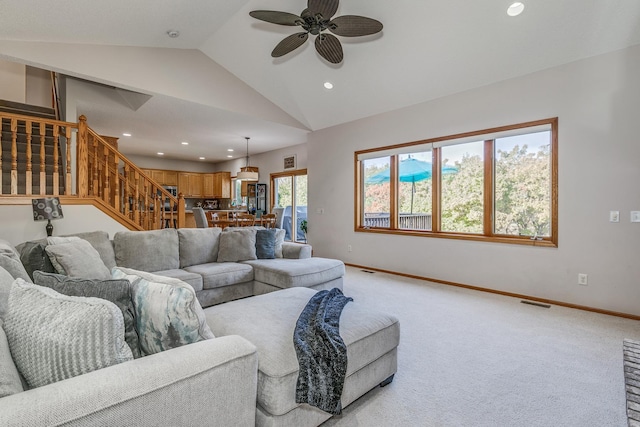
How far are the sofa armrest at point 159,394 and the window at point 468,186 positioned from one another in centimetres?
403

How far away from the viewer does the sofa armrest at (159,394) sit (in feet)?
2.70

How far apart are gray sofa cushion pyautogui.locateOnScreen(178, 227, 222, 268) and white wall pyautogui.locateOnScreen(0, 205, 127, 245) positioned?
125 centimetres

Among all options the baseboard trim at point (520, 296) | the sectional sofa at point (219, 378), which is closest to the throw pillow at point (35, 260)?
the sectional sofa at point (219, 378)

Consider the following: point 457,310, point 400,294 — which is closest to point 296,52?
point 400,294

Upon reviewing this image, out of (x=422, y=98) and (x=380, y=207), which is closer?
(x=422, y=98)

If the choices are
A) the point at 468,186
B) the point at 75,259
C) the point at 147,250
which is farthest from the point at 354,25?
the point at 147,250

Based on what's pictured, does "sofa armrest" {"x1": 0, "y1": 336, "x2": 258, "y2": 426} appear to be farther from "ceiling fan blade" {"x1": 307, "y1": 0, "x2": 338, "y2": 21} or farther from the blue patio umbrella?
the blue patio umbrella

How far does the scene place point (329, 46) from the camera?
316 cm

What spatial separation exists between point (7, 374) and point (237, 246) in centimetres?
314

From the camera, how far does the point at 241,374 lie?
1.19m

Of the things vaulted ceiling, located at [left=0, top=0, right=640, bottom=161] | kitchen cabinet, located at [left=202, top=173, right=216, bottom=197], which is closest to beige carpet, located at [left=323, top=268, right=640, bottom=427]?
vaulted ceiling, located at [left=0, top=0, right=640, bottom=161]

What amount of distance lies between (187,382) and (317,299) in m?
1.27

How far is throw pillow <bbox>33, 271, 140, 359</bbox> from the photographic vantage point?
48.7 inches

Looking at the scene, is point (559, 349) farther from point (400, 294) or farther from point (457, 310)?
point (400, 294)
